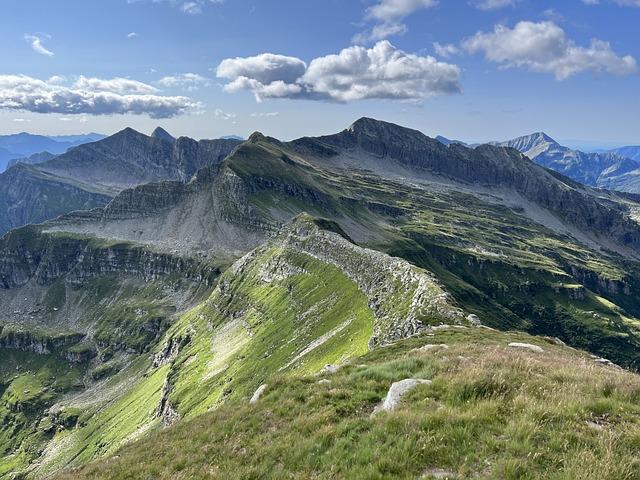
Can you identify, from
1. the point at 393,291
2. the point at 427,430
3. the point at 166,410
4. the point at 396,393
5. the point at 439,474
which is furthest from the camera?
the point at 166,410

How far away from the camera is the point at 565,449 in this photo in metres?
13.9

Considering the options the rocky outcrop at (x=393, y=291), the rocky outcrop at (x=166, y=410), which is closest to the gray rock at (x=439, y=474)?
the rocky outcrop at (x=393, y=291)

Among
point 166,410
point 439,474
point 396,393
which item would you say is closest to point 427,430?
point 439,474

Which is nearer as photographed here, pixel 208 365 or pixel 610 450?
pixel 610 450

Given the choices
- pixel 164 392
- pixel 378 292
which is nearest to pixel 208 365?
pixel 164 392

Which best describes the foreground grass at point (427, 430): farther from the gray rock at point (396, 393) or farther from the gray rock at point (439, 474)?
the gray rock at point (396, 393)

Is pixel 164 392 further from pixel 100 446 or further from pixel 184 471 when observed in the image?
pixel 184 471

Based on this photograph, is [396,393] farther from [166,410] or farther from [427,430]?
[166,410]

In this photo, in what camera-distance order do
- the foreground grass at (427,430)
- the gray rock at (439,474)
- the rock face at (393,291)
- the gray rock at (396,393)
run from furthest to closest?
1. the rock face at (393,291)
2. the gray rock at (396,393)
3. the foreground grass at (427,430)
4. the gray rock at (439,474)

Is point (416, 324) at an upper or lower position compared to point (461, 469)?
lower

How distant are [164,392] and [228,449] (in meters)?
160

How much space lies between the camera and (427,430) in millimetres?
15953

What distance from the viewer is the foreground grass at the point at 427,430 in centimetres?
1395

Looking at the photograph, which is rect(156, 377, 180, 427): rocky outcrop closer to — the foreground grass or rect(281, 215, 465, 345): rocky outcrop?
rect(281, 215, 465, 345): rocky outcrop
